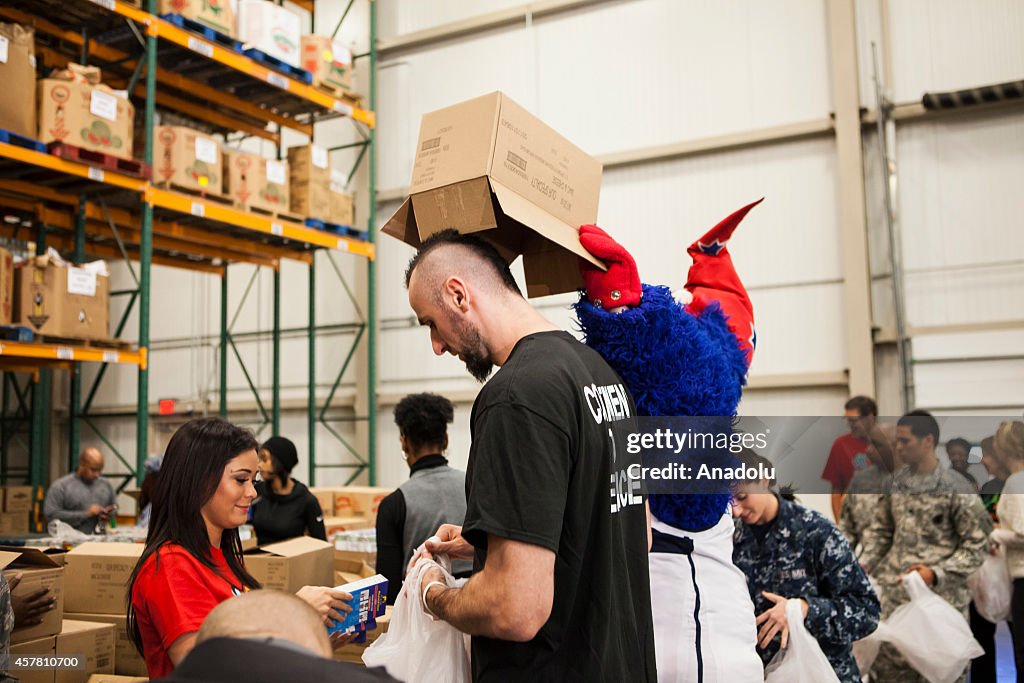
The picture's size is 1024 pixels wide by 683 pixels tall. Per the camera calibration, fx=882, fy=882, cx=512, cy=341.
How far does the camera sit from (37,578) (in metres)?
2.96

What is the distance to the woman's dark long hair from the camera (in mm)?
2264

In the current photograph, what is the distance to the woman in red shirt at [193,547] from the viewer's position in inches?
82.9

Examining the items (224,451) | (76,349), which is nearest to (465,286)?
(224,451)

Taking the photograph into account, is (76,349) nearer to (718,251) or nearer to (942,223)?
(718,251)

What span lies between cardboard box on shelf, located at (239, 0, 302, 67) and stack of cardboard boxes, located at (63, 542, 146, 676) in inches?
239

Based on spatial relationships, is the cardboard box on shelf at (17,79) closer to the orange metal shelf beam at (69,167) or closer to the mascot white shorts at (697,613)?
the orange metal shelf beam at (69,167)

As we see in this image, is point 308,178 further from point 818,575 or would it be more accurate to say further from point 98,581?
point 818,575

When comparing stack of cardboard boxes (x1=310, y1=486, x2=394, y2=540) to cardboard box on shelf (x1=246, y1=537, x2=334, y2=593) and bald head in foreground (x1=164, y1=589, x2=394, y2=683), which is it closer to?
cardboard box on shelf (x1=246, y1=537, x2=334, y2=593)

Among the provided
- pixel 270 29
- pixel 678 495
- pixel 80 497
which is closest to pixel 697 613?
pixel 678 495

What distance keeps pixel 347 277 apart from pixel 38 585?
9.38m

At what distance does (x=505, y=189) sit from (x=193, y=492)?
115 cm

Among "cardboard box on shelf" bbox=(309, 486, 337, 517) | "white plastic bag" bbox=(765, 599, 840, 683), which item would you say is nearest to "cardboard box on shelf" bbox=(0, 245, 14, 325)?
"cardboard box on shelf" bbox=(309, 486, 337, 517)

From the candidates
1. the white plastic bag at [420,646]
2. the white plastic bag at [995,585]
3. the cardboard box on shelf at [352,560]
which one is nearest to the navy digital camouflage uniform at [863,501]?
the white plastic bag at [995,585]

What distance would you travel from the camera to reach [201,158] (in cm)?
782
